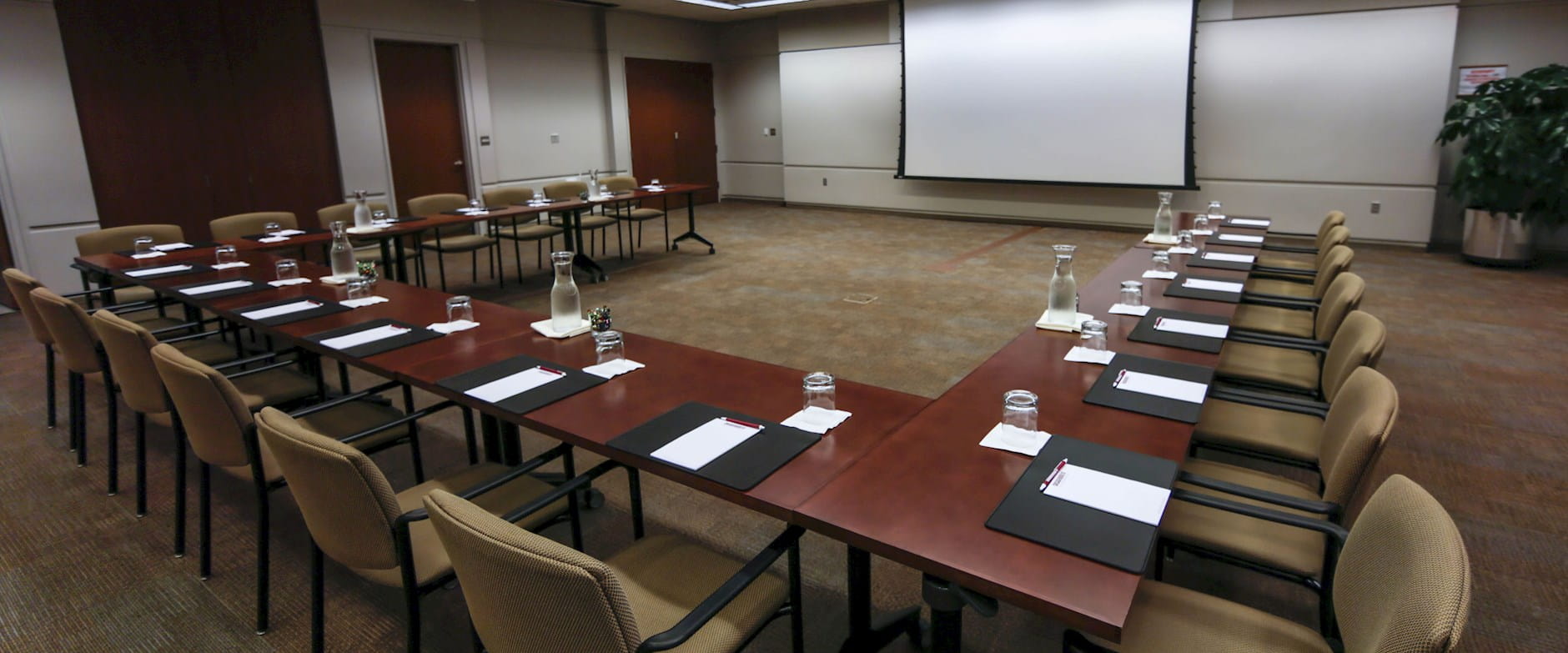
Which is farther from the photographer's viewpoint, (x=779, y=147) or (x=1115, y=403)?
(x=779, y=147)

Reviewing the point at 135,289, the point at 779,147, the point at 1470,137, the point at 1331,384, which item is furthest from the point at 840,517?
the point at 779,147

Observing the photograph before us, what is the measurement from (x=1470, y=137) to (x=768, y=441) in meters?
7.50

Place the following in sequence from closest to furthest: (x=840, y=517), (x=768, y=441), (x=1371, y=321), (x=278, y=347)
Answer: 1. (x=840, y=517)
2. (x=768, y=441)
3. (x=1371, y=321)
4. (x=278, y=347)

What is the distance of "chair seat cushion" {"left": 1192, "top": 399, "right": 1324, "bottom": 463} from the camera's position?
7.61 ft

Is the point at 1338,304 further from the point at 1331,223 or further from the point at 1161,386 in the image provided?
the point at 1331,223

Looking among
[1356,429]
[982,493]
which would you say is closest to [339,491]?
[982,493]

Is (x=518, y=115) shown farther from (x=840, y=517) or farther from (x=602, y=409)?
(x=840, y=517)

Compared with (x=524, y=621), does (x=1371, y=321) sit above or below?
above

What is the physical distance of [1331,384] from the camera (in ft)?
8.14

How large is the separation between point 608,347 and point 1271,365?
2.49 metres

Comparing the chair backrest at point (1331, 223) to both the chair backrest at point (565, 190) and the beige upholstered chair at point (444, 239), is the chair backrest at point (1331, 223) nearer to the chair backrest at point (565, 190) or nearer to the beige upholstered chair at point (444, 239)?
the chair backrest at point (565, 190)

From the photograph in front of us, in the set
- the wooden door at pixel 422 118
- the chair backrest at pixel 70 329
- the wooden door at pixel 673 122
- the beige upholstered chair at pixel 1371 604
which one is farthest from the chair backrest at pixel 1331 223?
the wooden door at pixel 422 118

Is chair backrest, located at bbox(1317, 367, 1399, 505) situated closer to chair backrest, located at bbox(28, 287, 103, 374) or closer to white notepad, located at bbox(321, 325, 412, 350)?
white notepad, located at bbox(321, 325, 412, 350)

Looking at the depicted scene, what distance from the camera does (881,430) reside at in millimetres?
1894
